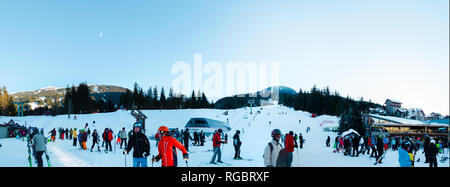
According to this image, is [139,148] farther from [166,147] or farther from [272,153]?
[272,153]

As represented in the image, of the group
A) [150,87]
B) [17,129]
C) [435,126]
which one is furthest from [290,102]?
[17,129]

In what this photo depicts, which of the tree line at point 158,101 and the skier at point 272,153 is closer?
the skier at point 272,153

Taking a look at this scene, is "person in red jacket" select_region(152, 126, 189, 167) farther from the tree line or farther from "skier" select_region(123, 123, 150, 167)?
the tree line

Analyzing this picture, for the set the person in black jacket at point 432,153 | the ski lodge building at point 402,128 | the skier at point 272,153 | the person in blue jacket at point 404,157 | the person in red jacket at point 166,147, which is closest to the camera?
the skier at point 272,153

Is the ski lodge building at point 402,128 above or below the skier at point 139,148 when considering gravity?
below

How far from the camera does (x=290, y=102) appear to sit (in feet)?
417

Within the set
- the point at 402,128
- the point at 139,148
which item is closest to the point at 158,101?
the point at 402,128

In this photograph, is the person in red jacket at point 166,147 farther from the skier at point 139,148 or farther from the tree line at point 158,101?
the tree line at point 158,101

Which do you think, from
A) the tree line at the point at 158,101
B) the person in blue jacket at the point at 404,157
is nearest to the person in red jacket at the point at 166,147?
the person in blue jacket at the point at 404,157

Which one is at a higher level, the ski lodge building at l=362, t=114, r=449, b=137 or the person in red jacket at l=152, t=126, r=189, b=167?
the person in red jacket at l=152, t=126, r=189, b=167

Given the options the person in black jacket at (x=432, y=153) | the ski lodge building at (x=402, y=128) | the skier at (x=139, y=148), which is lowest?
the ski lodge building at (x=402, y=128)

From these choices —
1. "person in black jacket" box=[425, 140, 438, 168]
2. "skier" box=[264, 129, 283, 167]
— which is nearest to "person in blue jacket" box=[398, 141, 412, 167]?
"person in black jacket" box=[425, 140, 438, 168]
